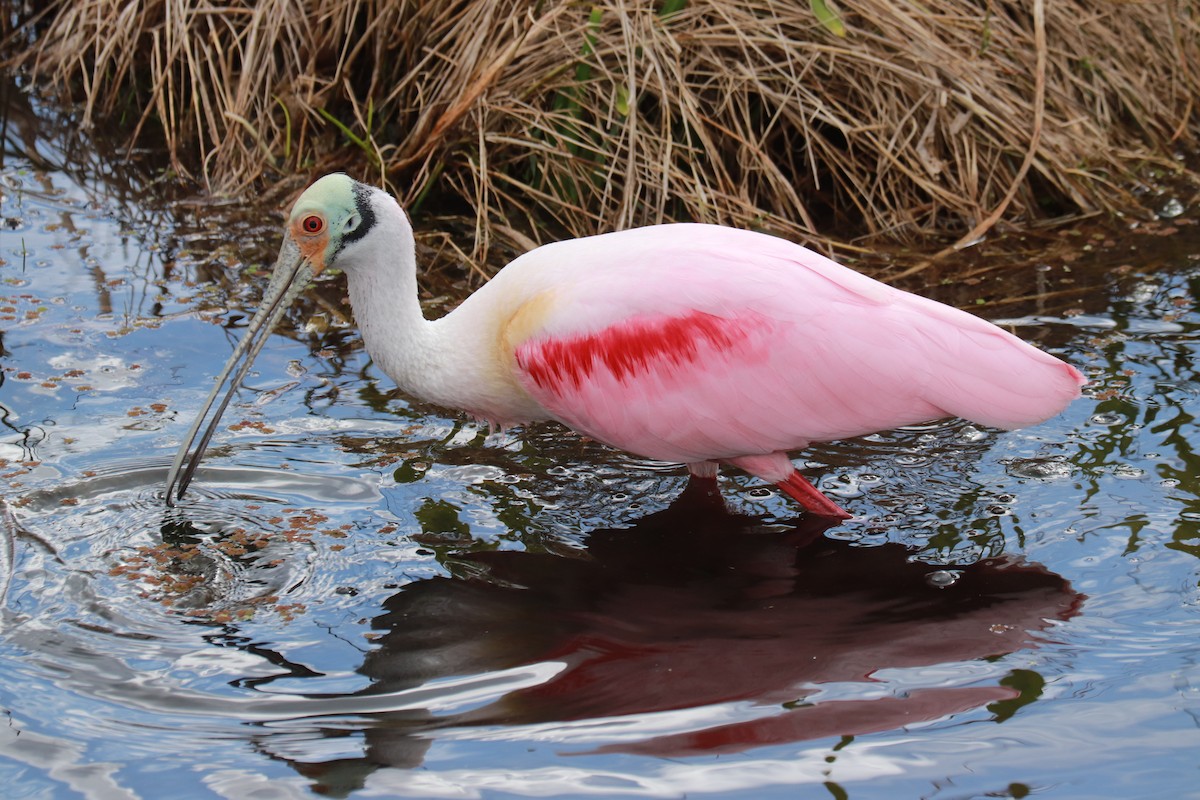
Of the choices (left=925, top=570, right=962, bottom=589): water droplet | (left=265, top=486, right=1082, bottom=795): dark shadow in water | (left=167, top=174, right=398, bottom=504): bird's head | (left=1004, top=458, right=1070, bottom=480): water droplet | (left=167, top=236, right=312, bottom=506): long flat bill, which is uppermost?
(left=167, top=174, right=398, bottom=504): bird's head

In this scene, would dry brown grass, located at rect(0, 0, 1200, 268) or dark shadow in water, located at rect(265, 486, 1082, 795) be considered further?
dry brown grass, located at rect(0, 0, 1200, 268)

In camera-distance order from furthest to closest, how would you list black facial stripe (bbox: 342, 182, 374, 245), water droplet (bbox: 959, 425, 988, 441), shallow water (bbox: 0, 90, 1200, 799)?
water droplet (bbox: 959, 425, 988, 441), black facial stripe (bbox: 342, 182, 374, 245), shallow water (bbox: 0, 90, 1200, 799)

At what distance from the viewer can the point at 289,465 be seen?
4.72 m

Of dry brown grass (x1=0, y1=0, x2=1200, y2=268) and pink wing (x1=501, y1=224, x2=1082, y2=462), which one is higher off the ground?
dry brown grass (x1=0, y1=0, x2=1200, y2=268)

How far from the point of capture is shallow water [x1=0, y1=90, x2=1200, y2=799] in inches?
133

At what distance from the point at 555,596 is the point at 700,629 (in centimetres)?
42

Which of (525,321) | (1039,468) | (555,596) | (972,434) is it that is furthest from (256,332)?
(1039,468)

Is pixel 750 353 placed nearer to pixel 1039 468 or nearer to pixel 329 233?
pixel 1039 468

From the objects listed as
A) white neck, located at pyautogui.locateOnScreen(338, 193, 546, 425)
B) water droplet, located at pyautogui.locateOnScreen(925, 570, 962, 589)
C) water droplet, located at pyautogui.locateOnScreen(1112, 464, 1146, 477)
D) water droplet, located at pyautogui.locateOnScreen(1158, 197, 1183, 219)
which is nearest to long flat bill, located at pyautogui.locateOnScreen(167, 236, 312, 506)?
white neck, located at pyautogui.locateOnScreen(338, 193, 546, 425)

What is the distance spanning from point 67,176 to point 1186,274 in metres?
5.01

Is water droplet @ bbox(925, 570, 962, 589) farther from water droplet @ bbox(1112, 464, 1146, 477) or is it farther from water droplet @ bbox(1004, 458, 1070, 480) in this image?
water droplet @ bbox(1112, 464, 1146, 477)

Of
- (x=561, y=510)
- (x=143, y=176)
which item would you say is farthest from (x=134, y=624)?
(x=143, y=176)

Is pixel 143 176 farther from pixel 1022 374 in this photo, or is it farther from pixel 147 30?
pixel 1022 374

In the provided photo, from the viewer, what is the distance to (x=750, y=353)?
4.23 metres
